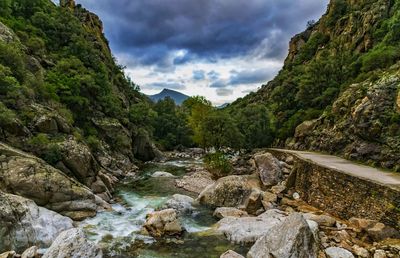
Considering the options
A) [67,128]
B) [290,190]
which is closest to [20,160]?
→ [67,128]

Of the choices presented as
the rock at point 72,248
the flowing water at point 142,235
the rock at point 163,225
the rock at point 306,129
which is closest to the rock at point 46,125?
the flowing water at point 142,235

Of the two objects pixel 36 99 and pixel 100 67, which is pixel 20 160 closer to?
pixel 36 99

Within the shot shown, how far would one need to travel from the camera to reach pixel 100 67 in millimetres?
54344

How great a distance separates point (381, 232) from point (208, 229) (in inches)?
342

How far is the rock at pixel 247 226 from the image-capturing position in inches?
621

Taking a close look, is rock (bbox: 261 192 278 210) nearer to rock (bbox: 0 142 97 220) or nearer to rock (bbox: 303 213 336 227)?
rock (bbox: 303 213 336 227)

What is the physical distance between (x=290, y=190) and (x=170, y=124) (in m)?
54.2

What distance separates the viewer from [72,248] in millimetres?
12039

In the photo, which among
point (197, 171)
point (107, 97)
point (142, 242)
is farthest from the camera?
point (107, 97)

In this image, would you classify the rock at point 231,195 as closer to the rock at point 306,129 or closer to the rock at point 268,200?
the rock at point 268,200

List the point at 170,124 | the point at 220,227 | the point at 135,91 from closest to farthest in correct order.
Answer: the point at 220,227 < the point at 170,124 < the point at 135,91

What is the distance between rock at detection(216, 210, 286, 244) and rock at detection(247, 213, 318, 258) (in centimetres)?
236

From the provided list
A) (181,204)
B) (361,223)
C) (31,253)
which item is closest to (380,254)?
(361,223)

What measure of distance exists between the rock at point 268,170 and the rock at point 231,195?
15.5ft
